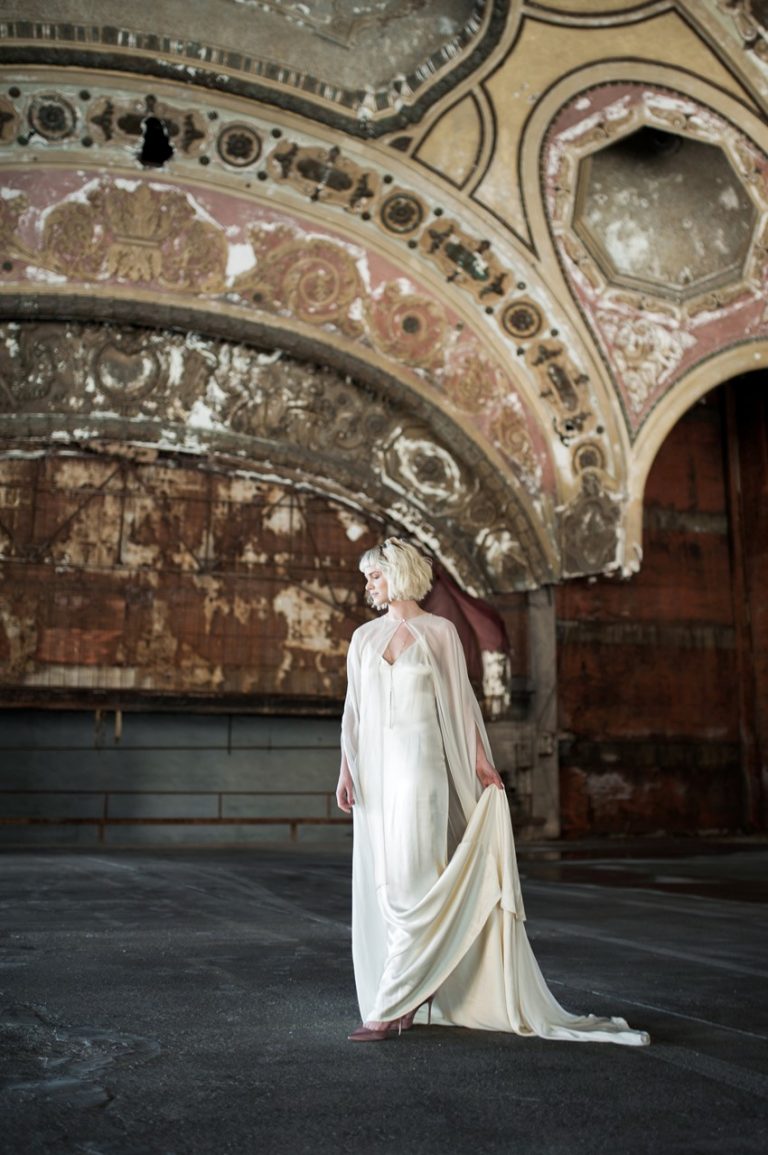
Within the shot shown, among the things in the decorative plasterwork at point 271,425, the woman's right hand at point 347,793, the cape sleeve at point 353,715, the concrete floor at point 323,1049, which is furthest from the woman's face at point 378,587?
the decorative plasterwork at point 271,425

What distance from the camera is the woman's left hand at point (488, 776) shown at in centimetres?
303

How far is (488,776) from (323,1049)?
82 centimetres

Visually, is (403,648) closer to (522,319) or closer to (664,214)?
(522,319)

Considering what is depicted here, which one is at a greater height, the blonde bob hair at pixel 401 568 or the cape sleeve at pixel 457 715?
the blonde bob hair at pixel 401 568

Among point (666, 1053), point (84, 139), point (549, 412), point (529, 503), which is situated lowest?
point (666, 1053)

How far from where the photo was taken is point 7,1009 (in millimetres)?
2977

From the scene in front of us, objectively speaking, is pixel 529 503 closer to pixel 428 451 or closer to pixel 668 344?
pixel 428 451

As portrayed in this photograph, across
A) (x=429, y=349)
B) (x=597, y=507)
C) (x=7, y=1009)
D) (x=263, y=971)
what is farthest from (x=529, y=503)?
(x=7, y=1009)

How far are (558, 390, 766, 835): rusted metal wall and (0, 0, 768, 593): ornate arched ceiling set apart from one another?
3.55 ft

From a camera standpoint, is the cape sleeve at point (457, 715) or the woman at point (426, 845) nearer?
the woman at point (426, 845)

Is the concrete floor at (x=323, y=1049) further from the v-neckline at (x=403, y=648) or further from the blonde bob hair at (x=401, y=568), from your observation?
the blonde bob hair at (x=401, y=568)

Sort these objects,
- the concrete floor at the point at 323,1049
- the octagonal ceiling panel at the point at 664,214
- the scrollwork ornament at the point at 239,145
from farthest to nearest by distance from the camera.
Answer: the octagonal ceiling panel at the point at 664,214
the scrollwork ornament at the point at 239,145
the concrete floor at the point at 323,1049

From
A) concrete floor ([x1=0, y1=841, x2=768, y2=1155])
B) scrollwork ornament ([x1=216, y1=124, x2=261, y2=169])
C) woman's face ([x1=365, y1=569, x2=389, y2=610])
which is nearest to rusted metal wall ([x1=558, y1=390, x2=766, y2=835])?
scrollwork ornament ([x1=216, y1=124, x2=261, y2=169])

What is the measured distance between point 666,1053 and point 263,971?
4.85ft
